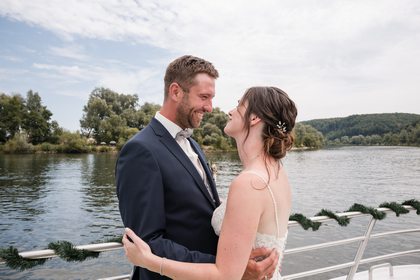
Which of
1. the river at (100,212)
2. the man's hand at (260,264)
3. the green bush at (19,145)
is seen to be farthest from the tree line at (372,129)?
the man's hand at (260,264)

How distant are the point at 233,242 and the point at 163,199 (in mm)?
394

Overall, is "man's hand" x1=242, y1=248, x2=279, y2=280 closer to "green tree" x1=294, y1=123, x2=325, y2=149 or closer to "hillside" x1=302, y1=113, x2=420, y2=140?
"green tree" x1=294, y1=123, x2=325, y2=149

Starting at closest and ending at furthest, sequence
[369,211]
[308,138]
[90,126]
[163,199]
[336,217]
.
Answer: [163,199], [336,217], [369,211], [90,126], [308,138]

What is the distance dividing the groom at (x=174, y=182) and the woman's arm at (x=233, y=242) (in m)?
0.06

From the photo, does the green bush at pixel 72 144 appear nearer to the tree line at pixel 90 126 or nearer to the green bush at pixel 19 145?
the tree line at pixel 90 126

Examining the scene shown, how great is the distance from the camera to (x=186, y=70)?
2045 millimetres

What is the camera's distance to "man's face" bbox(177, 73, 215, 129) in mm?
2061

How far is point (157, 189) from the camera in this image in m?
1.66

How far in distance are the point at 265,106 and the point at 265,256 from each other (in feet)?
2.18

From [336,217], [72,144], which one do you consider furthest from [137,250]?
[72,144]

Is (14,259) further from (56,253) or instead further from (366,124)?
(366,124)

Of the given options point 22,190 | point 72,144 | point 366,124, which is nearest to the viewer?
point 22,190

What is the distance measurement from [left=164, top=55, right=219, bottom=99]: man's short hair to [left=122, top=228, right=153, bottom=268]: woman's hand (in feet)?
2.79

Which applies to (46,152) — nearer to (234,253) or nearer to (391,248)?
(391,248)
